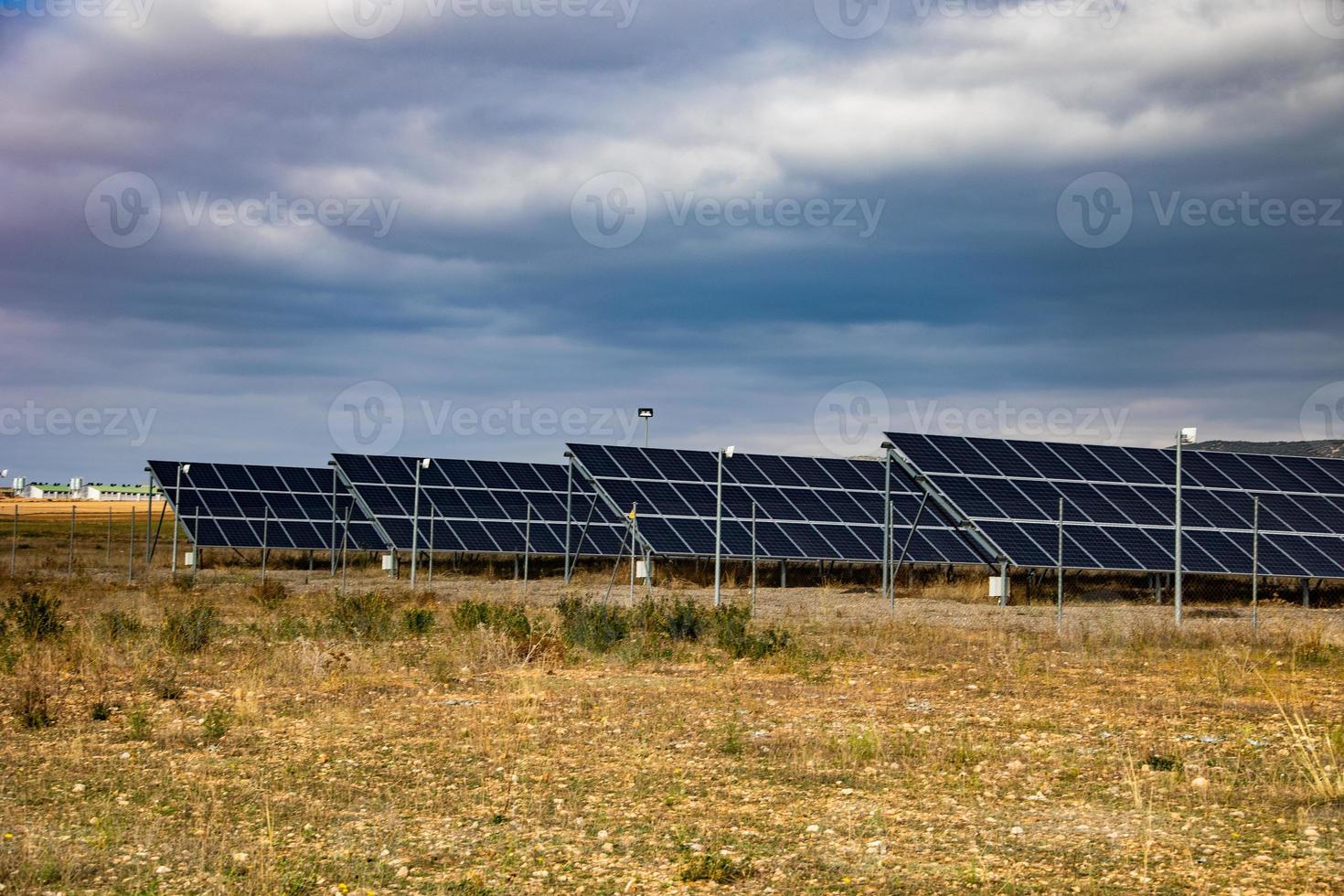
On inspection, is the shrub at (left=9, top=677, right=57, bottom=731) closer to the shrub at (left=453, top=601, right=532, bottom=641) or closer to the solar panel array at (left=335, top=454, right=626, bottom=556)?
the shrub at (left=453, top=601, right=532, bottom=641)

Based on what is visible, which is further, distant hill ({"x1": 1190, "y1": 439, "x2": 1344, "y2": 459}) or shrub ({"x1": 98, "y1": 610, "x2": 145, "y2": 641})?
distant hill ({"x1": 1190, "y1": 439, "x2": 1344, "y2": 459})

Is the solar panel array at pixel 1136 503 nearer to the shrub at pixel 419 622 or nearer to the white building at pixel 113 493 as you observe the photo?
the shrub at pixel 419 622

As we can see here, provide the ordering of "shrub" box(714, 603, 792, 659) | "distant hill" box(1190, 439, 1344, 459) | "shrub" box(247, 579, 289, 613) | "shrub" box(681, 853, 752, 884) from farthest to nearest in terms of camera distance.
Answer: "distant hill" box(1190, 439, 1344, 459) < "shrub" box(247, 579, 289, 613) < "shrub" box(714, 603, 792, 659) < "shrub" box(681, 853, 752, 884)

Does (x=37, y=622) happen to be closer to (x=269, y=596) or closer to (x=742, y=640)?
(x=269, y=596)

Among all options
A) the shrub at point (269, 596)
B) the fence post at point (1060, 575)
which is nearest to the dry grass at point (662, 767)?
the fence post at point (1060, 575)

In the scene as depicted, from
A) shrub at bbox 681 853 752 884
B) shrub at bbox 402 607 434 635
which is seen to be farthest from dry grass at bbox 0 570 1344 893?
shrub at bbox 402 607 434 635

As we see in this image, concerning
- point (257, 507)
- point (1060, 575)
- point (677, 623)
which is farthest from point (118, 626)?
point (257, 507)

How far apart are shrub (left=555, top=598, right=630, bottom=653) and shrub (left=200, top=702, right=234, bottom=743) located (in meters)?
7.51

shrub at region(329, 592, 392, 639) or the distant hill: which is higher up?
the distant hill

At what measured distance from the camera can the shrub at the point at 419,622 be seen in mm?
22297

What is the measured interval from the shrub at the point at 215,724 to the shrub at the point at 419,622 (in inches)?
338

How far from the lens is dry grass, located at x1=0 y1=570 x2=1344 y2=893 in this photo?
8.00 metres

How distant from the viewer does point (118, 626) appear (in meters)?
20.4

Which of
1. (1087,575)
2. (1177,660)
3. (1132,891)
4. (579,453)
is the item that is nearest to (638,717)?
(1132,891)
